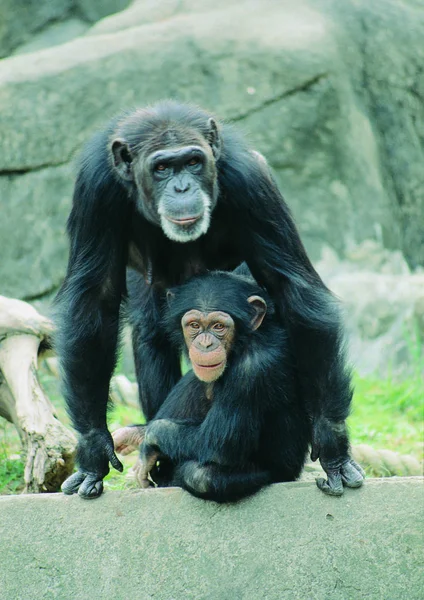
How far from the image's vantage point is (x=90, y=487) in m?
4.50

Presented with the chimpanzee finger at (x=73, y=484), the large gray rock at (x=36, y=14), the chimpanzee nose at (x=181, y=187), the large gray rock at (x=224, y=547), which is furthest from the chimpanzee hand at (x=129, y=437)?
the large gray rock at (x=36, y=14)

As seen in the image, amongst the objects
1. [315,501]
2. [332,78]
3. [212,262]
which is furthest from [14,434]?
[332,78]

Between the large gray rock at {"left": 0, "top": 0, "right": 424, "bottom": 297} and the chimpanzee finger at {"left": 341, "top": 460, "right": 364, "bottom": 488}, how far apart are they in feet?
18.1

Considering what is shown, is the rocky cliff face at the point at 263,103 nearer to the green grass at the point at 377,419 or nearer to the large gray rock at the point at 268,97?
the large gray rock at the point at 268,97

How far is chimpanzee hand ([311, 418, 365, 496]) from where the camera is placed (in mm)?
4352

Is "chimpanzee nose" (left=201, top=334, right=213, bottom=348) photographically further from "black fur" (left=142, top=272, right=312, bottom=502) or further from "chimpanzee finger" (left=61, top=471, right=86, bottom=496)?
"chimpanzee finger" (left=61, top=471, right=86, bottom=496)

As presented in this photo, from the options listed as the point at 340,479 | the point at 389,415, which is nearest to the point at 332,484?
the point at 340,479

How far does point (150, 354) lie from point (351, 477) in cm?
142

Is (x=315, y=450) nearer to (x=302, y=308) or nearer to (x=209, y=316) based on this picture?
(x=302, y=308)

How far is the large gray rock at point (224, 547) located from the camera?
4.13 meters

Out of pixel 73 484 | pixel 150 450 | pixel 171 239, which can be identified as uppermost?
pixel 171 239

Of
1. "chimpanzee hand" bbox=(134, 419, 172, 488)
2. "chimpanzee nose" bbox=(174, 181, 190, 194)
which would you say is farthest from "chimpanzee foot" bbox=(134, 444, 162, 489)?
"chimpanzee nose" bbox=(174, 181, 190, 194)

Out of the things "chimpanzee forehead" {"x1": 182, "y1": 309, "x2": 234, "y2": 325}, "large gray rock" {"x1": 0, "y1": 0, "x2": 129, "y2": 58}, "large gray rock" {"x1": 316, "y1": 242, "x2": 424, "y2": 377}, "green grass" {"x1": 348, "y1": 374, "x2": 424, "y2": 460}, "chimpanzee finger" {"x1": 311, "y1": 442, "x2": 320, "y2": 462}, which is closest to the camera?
"chimpanzee forehead" {"x1": 182, "y1": 309, "x2": 234, "y2": 325}

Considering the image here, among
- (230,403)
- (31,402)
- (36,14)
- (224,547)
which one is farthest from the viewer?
(36,14)
